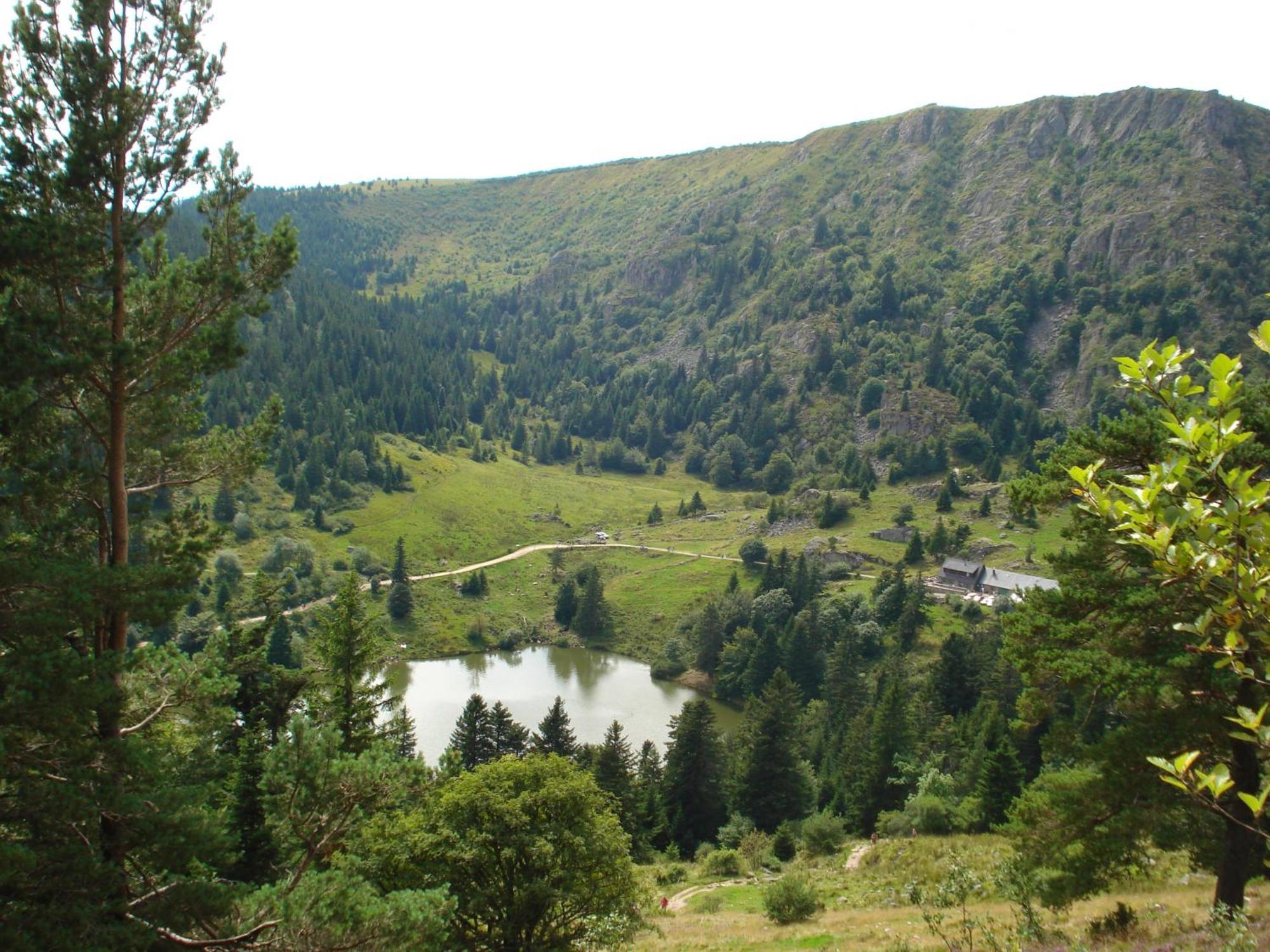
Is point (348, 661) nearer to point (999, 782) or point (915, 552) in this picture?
point (999, 782)

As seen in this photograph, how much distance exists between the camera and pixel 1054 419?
14262cm

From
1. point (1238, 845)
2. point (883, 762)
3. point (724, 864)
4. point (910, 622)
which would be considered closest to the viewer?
point (1238, 845)

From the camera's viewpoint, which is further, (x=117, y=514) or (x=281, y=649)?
(x=281, y=649)

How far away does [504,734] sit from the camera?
52.0 meters

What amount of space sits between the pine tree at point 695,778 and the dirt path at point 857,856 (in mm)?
11695

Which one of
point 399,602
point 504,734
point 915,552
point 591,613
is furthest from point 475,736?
point 915,552

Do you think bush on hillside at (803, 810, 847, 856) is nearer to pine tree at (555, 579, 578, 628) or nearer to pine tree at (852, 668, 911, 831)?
pine tree at (852, 668, 911, 831)

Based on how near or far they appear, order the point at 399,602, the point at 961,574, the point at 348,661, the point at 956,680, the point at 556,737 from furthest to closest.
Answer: the point at 399,602
the point at 961,574
the point at 956,680
the point at 556,737
the point at 348,661

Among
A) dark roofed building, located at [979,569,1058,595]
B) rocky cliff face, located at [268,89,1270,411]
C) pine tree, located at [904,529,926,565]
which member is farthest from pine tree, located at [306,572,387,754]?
rocky cliff face, located at [268,89,1270,411]

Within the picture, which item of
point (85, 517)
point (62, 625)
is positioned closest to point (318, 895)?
point (62, 625)

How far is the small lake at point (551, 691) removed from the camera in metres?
67.0

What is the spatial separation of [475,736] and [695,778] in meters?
13.6

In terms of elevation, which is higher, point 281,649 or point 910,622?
point 910,622

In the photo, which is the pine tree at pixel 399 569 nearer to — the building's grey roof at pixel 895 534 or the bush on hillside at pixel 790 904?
the building's grey roof at pixel 895 534
